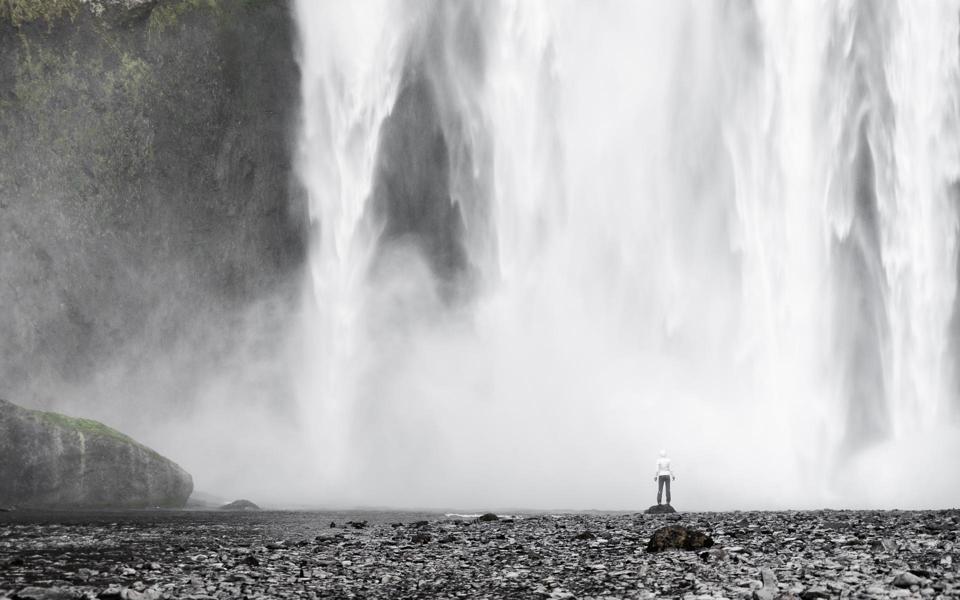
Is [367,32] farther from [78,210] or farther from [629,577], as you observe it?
[629,577]

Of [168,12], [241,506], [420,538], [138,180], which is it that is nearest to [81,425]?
[241,506]

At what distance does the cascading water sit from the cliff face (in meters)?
2.94

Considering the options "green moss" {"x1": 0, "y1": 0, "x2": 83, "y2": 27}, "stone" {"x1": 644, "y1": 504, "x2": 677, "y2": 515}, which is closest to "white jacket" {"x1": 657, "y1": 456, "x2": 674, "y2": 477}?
"stone" {"x1": 644, "y1": 504, "x2": 677, "y2": 515}

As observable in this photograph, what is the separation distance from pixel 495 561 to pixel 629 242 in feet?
105

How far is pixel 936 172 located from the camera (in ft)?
123

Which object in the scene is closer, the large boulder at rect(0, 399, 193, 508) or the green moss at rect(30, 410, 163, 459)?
the large boulder at rect(0, 399, 193, 508)

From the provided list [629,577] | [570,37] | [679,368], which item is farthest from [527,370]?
[629,577]

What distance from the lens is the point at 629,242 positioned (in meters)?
40.8

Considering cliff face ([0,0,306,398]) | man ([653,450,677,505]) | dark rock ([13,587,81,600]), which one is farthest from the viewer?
cliff face ([0,0,306,398])

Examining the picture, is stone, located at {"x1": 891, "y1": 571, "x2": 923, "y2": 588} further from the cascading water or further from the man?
the cascading water

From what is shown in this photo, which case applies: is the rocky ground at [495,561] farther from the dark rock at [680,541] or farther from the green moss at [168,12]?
the green moss at [168,12]

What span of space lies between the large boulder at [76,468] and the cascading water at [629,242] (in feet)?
26.6

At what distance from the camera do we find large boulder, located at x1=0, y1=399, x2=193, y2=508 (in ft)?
75.1

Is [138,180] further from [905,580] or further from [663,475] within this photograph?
[905,580]
